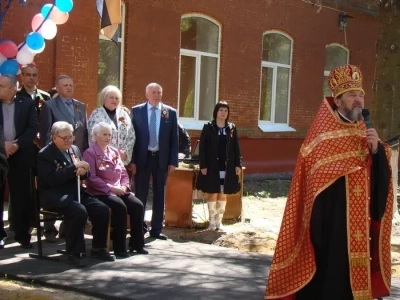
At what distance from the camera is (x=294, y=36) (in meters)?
16.8

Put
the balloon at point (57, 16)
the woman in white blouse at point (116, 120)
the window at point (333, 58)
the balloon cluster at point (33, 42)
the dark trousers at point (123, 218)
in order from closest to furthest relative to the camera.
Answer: the dark trousers at point (123, 218) → the woman in white blouse at point (116, 120) → the balloon cluster at point (33, 42) → the balloon at point (57, 16) → the window at point (333, 58)

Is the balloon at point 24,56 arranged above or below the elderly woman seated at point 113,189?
above

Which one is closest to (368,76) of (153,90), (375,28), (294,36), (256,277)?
(375,28)

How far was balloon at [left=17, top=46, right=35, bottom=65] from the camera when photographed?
815 cm

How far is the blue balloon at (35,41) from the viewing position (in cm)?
829

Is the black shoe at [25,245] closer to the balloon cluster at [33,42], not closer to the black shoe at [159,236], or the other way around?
the black shoe at [159,236]

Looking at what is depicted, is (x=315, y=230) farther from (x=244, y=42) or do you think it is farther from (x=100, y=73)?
(x=244, y=42)

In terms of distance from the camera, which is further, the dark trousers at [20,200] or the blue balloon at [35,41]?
the blue balloon at [35,41]

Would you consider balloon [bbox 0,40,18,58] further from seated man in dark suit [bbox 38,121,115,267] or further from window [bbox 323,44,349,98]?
window [bbox 323,44,349,98]

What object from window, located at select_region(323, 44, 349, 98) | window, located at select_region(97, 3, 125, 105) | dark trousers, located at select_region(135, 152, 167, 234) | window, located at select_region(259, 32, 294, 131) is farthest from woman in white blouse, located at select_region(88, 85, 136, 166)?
window, located at select_region(323, 44, 349, 98)

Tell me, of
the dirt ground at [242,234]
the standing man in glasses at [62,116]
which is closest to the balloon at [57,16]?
the standing man in glasses at [62,116]

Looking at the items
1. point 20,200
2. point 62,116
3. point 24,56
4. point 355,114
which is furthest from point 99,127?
point 355,114

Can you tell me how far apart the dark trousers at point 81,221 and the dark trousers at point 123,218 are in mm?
173

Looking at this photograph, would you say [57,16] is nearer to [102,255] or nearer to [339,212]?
[102,255]
